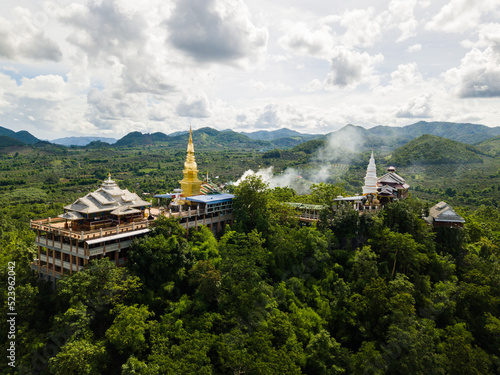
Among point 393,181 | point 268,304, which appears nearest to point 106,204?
point 268,304

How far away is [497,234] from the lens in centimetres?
5912

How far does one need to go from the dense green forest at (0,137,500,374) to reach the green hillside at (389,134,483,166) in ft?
457

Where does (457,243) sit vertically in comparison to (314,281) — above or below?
above

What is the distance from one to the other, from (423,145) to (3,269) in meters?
192

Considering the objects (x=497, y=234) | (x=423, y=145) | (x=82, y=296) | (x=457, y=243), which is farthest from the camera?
(x=423, y=145)

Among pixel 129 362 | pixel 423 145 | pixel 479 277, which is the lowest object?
pixel 129 362

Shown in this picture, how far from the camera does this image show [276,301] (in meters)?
32.9

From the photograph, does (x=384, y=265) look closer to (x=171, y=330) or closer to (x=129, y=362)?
(x=171, y=330)

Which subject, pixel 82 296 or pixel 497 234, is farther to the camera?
pixel 497 234

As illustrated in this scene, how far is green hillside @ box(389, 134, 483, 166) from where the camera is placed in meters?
174

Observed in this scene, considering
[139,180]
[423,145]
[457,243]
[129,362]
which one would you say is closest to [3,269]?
[129,362]

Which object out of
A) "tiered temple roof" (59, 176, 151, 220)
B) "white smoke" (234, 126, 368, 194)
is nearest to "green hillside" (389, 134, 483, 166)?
"white smoke" (234, 126, 368, 194)

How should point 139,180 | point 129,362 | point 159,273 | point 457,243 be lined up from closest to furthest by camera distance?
1. point 129,362
2. point 159,273
3. point 457,243
4. point 139,180

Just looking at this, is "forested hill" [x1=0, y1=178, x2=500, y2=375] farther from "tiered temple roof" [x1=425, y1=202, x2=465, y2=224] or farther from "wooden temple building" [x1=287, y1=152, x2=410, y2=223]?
"tiered temple roof" [x1=425, y1=202, x2=465, y2=224]
